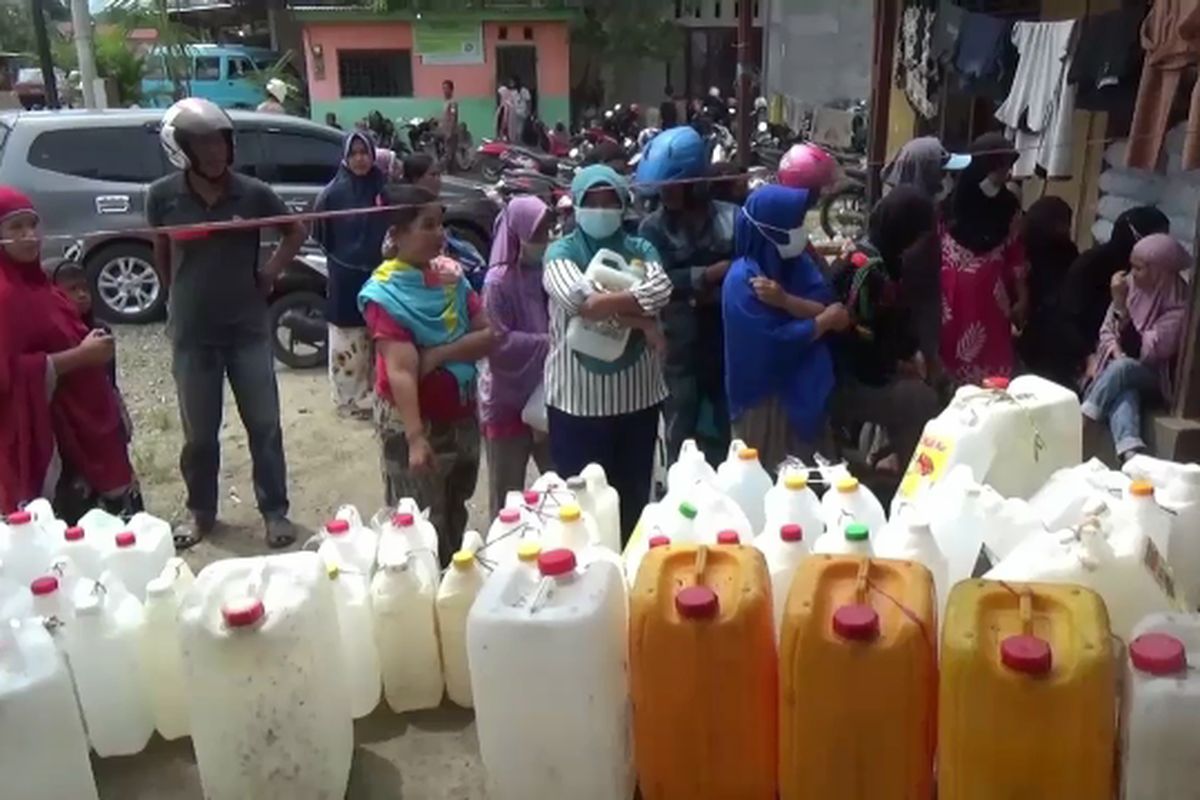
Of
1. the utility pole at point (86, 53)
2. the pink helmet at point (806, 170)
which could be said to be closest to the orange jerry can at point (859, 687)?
the pink helmet at point (806, 170)

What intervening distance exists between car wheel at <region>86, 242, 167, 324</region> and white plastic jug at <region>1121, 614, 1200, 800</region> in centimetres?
817

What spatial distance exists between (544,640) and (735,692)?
0.32m

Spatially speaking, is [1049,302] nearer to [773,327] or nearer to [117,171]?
[773,327]

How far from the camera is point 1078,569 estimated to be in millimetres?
2033

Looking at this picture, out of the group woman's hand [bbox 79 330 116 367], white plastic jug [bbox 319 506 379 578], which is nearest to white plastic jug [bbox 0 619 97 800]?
white plastic jug [bbox 319 506 379 578]

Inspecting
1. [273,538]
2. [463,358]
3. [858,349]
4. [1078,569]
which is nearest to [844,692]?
[1078,569]

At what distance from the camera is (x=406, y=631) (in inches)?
90.1

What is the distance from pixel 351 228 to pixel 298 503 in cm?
152

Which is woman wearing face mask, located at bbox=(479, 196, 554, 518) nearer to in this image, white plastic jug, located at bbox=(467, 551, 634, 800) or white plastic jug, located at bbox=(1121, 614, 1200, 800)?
white plastic jug, located at bbox=(467, 551, 634, 800)

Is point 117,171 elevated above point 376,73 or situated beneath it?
situated beneath

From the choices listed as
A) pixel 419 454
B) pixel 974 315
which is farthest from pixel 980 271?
pixel 419 454

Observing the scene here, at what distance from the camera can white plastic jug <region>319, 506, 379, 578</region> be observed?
2434 mm

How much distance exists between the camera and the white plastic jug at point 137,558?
8.32 feet

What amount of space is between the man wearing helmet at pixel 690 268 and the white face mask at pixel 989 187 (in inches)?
47.8
